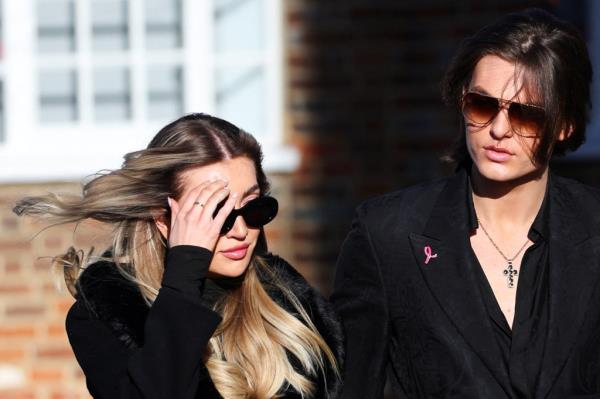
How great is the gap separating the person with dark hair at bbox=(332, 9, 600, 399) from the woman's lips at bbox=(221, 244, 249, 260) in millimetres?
377

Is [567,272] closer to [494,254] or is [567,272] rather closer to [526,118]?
[494,254]

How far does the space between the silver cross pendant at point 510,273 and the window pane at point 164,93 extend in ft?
11.6

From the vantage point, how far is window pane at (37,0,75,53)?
22.1 feet

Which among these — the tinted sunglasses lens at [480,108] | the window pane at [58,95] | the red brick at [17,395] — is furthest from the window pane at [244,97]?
the tinted sunglasses lens at [480,108]

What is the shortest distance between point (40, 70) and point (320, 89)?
1.54 m

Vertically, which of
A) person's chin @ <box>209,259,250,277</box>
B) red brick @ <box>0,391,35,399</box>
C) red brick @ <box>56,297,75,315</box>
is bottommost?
red brick @ <box>0,391,35,399</box>

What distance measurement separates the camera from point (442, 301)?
345 cm

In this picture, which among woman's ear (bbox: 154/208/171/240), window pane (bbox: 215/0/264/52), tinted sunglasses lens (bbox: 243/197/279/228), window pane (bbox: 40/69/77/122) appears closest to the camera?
tinted sunglasses lens (bbox: 243/197/279/228)

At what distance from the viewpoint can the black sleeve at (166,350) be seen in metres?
3.12

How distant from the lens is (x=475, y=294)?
11.3ft

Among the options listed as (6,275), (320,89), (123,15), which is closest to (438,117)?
(320,89)

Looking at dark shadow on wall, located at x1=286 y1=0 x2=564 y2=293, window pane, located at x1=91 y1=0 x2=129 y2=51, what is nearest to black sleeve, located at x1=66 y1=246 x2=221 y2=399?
dark shadow on wall, located at x1=286 y1=0 x2=564 y2=293

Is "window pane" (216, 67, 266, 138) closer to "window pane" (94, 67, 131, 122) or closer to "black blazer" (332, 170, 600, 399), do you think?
"window pane" (94, 67, 131, 122)

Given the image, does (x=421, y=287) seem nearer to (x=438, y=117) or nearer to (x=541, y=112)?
(x=541, y=112)
